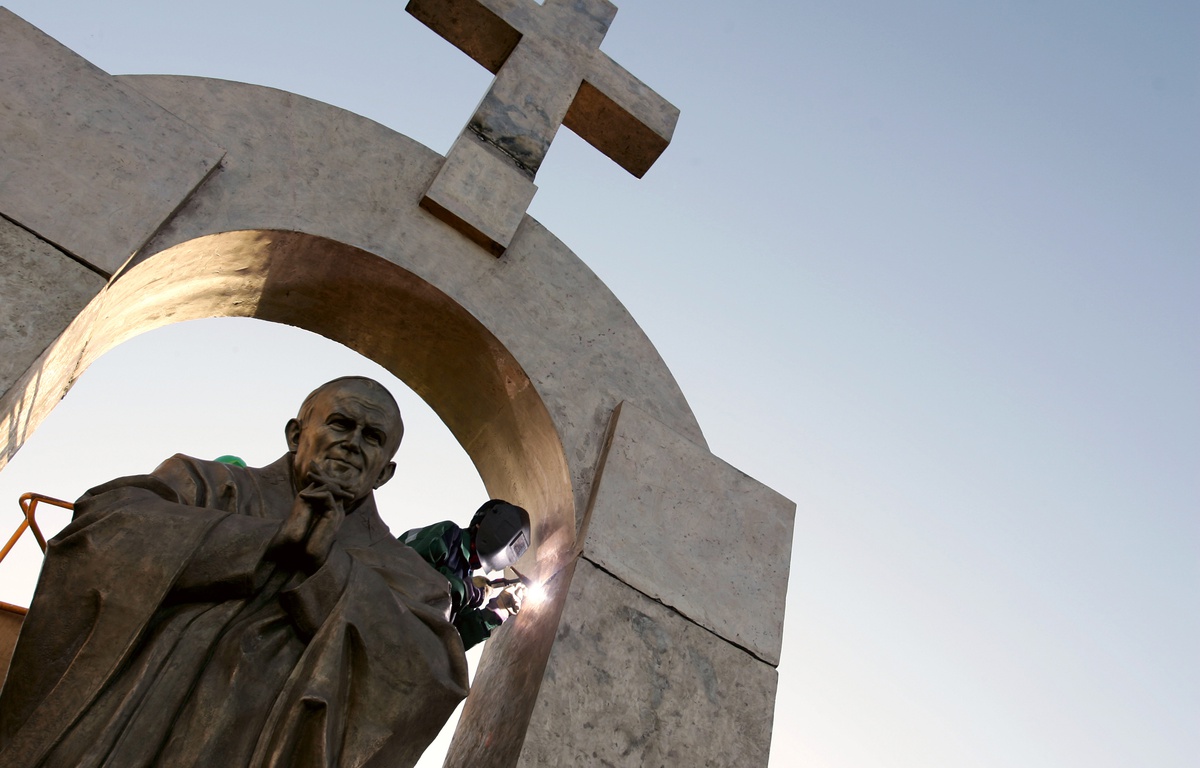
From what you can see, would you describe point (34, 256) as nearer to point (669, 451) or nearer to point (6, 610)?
point (6, 610)

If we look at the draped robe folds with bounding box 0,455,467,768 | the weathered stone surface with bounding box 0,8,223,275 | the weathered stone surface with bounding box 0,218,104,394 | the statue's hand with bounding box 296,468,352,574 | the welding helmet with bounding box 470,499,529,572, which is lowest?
the draped robe folds with bounding box 0,455,467,768

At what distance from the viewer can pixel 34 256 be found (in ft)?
10.1

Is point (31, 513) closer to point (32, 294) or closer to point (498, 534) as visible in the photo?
point (32, 294)

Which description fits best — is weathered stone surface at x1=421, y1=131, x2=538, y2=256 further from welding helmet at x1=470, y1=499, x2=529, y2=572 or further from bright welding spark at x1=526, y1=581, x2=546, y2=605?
bright welding spark at x1=526, y1=581, x2=546, y2=605

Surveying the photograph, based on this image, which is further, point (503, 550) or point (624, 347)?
point (624, 347)

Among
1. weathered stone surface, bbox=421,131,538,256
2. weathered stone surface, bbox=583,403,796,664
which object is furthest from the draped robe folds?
weathered stone surface, bbox=421,131,538,256

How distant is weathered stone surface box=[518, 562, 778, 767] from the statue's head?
0.75 meters

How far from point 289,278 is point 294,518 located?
1.35 metres

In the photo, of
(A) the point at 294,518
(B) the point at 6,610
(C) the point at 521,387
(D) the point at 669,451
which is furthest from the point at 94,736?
(D) the point at 669,451

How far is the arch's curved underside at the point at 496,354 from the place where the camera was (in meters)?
3.37

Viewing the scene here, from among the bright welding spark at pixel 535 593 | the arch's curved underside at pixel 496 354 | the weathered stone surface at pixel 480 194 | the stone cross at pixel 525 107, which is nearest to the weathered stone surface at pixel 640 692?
the arch's curved underside at pixel 496 354

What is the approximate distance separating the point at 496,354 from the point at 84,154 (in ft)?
5.03

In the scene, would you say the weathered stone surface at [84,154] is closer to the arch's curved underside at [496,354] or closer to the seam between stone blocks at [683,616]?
the arch's curved underside at [496,354]

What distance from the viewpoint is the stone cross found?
13.3 feet
